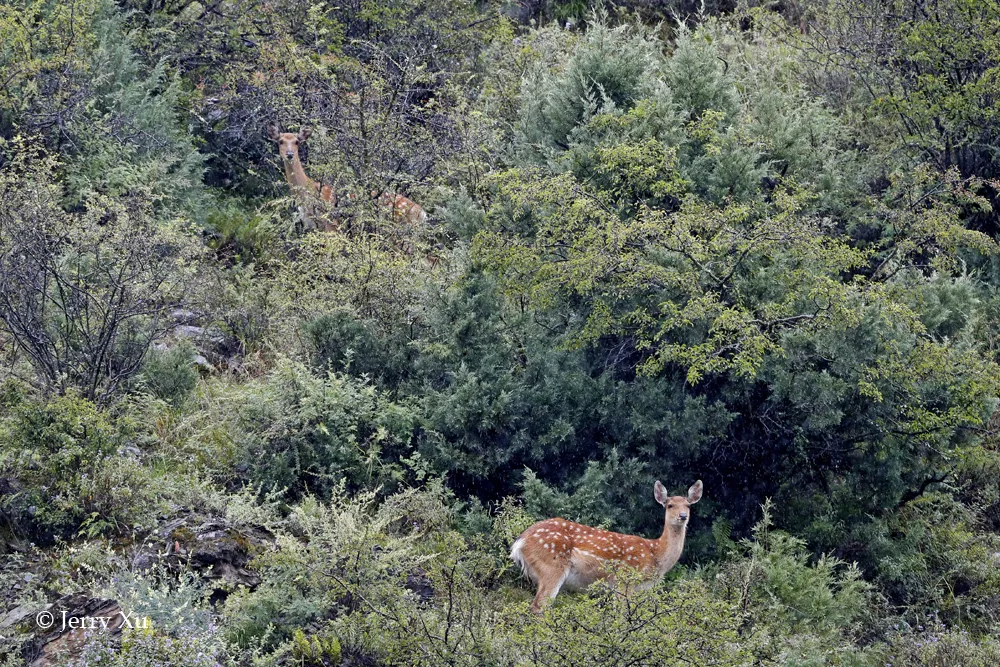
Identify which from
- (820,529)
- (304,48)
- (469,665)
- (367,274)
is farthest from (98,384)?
(304,48)

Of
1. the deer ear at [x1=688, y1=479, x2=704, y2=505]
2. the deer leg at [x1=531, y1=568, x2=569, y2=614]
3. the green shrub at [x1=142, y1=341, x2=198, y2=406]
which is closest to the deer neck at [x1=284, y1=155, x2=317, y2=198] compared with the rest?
the green shrub at [x1=142, y1=341, x2=198, y2=406]

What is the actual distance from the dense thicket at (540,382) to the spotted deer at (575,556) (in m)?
0.28

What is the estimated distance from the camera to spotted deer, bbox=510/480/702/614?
32.9ft

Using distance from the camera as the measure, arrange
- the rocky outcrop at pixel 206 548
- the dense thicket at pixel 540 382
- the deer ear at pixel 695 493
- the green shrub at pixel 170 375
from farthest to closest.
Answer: the green shrub at pixel 170 375
the deer ear at pixel 695 493
the rocky outcrop at pixel 206 548
the dense thicket at pixel 540 382

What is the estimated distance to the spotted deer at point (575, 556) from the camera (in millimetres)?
10023

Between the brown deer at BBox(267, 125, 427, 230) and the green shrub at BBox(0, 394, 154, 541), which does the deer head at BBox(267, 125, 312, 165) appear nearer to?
the brown deer at BBox(267, 125, 427, 230)

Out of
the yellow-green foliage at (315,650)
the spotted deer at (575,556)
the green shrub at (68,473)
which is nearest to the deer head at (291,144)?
the green shrub at (68,473)

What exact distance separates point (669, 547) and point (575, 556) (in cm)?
98

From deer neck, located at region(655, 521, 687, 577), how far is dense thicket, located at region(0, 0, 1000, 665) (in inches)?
20.4

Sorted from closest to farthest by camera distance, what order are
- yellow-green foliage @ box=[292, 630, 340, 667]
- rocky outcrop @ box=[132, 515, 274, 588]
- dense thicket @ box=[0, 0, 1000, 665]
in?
yellow-green foliage @ box=[292, 630, 340, 667], dense thicket @ box=[0, 0, 1000, 665], rocky outcrop @ box=[132, 515, 274, 588]

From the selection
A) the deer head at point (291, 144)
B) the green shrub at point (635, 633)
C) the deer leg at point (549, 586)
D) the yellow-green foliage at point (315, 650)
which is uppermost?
the deer head at point (291, 144)

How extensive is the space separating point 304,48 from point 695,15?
26.1 feet

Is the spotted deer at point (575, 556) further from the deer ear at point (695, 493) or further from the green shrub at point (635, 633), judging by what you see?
the green shrub at point (635, 633)

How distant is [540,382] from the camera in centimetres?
1262
